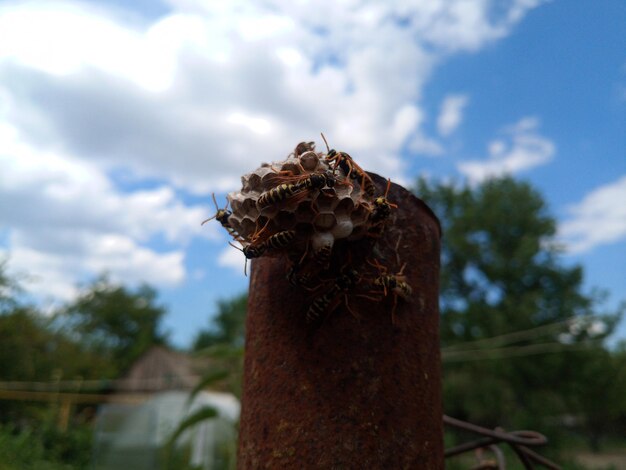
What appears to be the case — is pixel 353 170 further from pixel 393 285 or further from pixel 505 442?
pixel 505 442

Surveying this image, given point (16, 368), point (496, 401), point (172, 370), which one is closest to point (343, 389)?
point (16, 368)

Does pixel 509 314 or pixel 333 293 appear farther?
pixel 509 314

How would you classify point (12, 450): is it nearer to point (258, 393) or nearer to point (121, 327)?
point (258, 393)

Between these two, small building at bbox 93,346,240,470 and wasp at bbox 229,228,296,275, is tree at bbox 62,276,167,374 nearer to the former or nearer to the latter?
small building at bbox 93,346,240,470

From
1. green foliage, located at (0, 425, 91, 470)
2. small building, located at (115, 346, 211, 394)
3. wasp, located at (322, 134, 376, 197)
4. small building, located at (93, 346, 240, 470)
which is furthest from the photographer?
small building, located at (115, 346, 211, 394)

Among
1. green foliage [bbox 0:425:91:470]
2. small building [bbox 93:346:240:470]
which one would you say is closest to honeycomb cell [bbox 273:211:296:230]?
green foliage [bbox 0:425:91:470]

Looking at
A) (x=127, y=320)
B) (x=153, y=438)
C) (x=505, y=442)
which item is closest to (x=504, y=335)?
(x=153, y=438)
